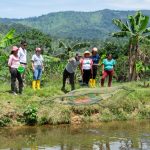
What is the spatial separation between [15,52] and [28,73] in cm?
1242

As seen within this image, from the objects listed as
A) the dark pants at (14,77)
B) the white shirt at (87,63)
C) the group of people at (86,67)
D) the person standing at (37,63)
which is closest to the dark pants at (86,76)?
the group of people at (86,67)

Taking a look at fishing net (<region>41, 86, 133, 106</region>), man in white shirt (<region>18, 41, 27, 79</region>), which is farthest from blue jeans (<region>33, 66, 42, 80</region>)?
fishing net (<region>41, 86, 133, 106</region>)

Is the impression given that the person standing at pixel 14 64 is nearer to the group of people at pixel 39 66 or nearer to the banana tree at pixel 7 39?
the group of people at pixel 39 66

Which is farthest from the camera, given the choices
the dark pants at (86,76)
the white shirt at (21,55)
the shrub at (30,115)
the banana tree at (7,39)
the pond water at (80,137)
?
the banana tree at (7,39)

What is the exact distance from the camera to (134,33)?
95.4 feet

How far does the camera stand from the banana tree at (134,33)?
28.6 metres

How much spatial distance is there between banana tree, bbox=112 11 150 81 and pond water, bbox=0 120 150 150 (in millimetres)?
15880

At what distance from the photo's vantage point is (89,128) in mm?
12570

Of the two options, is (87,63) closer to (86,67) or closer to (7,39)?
(86,67)

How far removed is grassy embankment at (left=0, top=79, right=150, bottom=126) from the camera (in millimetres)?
12805

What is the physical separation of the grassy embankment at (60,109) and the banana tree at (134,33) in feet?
45.0

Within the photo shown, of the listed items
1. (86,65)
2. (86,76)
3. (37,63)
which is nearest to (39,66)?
(37,63)

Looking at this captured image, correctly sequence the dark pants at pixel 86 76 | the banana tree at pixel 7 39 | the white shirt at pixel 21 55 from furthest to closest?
the banana tree at pixel 7 39
the dark pants at pixel 86 76
the white shirt at pixel 21 55

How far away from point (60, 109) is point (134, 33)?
55.5 ft
